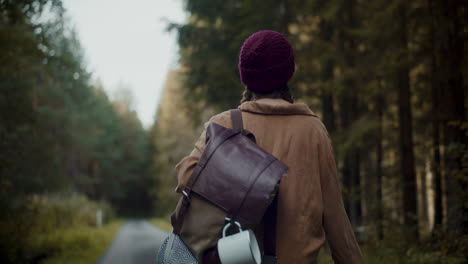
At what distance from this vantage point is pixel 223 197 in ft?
6.13

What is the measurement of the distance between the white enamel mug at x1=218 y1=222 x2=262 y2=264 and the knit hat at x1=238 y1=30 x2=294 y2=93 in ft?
2.45

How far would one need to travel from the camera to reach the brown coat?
6.61 ft

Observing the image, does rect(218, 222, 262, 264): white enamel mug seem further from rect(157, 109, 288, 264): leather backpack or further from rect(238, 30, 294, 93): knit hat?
rect(238, 30, 294, 93): knit hat

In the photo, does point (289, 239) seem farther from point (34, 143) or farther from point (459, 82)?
point (34, 143)

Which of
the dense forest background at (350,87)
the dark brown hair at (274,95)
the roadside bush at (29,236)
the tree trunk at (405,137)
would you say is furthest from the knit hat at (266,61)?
the tree trunk at (405,137)

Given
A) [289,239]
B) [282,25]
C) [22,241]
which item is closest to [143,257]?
[22,241]

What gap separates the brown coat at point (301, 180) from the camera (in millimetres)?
2014

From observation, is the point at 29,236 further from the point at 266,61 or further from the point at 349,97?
the point at 266,61

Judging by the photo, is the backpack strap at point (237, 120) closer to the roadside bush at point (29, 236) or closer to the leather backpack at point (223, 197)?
the leather backpack at point (223, 197)

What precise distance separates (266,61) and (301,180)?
0.57 m

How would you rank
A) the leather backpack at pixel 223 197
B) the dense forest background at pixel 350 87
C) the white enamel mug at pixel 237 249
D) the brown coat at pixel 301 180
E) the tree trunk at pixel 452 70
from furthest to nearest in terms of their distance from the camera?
1. the tree trunk at pixel 452 70
2. the dense forest background at pixel 350 87
3. the brown coat at pixel 301 180
4. the leather backpack at pixel 223 197
5. the white enamel mug at pixel 237 249

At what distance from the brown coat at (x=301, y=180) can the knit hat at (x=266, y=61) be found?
0.33 ft

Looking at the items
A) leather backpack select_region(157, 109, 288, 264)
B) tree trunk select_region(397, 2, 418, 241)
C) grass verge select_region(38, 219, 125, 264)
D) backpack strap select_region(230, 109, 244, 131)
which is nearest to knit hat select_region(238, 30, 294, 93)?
backpack strap select_region(230, 109, 244, 131)

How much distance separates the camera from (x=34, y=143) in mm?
16375
